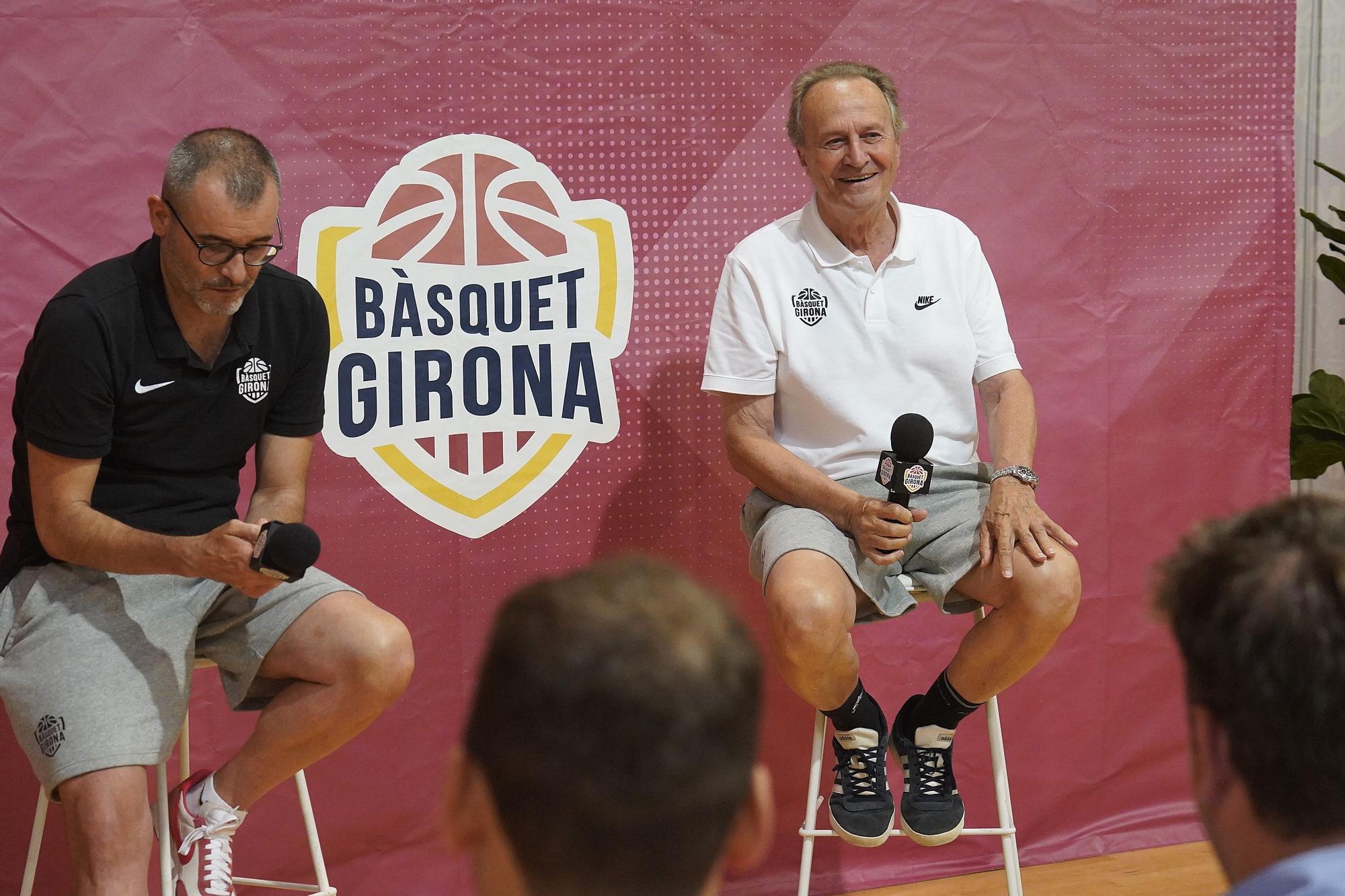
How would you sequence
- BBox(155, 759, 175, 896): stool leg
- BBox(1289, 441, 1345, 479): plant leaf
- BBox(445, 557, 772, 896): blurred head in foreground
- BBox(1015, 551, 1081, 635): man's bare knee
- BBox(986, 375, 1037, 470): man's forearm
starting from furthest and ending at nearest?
BBox(1289, 441, 1345, 479): plant leaf
BBox(986, 375, 1037, 470): man's forearm
BBox(1015, 551, 1081, 635): man's bare knee
BBox(155, 759, 175, 896): stool leg
BBox(445, 557, 772, 896): blurred head in foreground

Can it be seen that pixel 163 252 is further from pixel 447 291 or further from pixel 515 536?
pixel 515 536

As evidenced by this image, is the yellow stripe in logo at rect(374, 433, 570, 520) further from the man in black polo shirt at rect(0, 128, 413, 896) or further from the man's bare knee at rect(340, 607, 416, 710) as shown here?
the man's bare knee at rect(340, 607, 416, 710)

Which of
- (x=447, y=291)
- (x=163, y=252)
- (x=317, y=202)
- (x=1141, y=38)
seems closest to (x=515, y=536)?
(x=447, y=291)

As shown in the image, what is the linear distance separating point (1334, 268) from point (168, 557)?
9.72ft

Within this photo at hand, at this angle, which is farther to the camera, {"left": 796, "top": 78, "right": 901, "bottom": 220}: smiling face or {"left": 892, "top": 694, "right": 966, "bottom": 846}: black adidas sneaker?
{"left": 796, "top": 78, "right": 901, "bottom": 220}: smiling face

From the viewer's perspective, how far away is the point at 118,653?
6.46 feet

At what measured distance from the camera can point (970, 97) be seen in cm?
293

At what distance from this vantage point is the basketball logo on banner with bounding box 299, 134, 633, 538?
259 cm

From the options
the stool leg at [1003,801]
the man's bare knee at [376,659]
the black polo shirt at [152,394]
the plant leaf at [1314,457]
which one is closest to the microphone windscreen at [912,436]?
the stool leg at [1003,801]

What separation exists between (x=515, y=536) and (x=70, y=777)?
104 centimetres

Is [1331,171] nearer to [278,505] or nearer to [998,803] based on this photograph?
[998,803]

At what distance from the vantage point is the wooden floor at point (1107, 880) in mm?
2842

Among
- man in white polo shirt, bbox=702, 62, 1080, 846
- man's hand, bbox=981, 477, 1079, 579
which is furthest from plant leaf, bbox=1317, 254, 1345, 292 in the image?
man's hand, bbox=981, 477, 1079, 579

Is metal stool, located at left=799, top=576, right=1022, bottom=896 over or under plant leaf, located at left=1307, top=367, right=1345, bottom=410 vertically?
under
